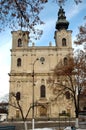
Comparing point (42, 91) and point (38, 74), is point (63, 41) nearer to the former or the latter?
point (38, 74)

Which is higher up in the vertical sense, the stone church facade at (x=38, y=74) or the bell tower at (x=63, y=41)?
the bell tower at (x=63, y=41)

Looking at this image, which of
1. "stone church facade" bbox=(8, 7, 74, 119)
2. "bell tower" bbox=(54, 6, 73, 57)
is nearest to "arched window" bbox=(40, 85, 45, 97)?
"stone church facade" bbox=(8, 7, 74, 119)

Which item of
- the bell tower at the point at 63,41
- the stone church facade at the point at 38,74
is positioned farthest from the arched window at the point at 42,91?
the bell tower at the point at 63,41

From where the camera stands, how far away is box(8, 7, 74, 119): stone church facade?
5709 cm

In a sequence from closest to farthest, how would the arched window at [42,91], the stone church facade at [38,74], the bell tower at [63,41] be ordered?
the stone church facade at [38,74] → the arched window at [42,91] → the bell tower at [63,41]

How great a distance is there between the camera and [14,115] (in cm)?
5622

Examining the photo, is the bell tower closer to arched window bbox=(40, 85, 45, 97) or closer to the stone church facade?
the stone church facade

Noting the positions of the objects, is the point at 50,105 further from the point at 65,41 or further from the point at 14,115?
the point at 65,41

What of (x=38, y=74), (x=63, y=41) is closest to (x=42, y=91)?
(x=38, y=74)

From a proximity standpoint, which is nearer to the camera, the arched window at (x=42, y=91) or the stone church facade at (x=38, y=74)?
the stone church facade at (x=38, y=74)

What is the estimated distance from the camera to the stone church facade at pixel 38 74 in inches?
2248

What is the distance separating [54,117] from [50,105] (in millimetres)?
3321

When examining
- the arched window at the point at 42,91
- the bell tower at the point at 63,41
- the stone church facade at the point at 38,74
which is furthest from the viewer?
the bell tower at the point at 63,41

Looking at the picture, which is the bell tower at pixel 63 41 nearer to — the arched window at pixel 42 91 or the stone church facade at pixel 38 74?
the stone church facade at pixel 38 74
